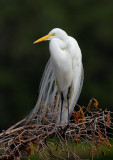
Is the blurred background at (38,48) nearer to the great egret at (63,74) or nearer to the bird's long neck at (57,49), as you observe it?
the great egret at (63,74)

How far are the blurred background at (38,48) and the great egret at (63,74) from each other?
5.29 meters

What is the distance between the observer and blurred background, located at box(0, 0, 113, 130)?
9055mm

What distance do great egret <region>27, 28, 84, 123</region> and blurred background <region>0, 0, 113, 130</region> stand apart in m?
5.29

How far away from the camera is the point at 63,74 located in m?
3.39

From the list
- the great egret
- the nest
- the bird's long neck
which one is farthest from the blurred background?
the nest

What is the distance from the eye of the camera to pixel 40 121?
2834 millimetres

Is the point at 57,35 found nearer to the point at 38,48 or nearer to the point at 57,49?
the point at 57,49

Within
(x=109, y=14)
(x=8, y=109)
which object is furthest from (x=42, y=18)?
(x=8, y=109)

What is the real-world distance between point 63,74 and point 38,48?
5868 mm

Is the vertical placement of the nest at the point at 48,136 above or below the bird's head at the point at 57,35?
below

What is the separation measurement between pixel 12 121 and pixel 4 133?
20.8ft

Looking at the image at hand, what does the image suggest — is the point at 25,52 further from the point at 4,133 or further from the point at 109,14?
the point at 4,133

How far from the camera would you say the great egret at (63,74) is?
10.8ft

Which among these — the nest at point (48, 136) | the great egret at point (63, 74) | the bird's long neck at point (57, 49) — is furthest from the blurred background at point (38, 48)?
the nest at point (48, 136)
